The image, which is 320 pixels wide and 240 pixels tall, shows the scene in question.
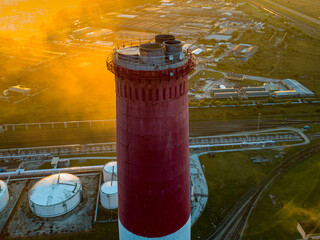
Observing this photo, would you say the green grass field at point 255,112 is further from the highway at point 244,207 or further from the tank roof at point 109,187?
the tank roof at point 109,187

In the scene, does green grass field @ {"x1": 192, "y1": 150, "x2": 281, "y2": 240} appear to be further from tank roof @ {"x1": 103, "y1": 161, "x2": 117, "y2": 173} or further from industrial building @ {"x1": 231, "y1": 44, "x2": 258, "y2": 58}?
industrial building @ {"x1": 231, "y1": 44, "x2": 258, "y2": 58}

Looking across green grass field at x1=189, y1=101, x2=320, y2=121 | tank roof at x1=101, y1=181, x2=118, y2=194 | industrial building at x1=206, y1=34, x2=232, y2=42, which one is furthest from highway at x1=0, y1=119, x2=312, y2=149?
industrial building at x1=206, y1=34, x2=232, y2=42

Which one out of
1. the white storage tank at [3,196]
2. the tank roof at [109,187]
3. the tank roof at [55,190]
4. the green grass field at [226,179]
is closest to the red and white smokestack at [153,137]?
the tank roof at [109,187]

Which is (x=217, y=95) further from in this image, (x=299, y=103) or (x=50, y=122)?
(x=50, y=122)

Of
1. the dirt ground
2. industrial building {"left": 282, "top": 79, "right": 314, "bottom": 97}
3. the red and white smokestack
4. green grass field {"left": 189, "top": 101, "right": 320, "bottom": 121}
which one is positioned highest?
the red and white smokestack

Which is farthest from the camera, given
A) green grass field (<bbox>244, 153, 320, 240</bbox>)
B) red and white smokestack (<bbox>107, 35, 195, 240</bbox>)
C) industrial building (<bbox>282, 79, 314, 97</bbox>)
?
industrial building (<bbox>282, 79, 314, 97</bbox>)

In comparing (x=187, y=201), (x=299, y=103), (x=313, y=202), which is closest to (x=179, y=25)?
(x=299, y=103)
